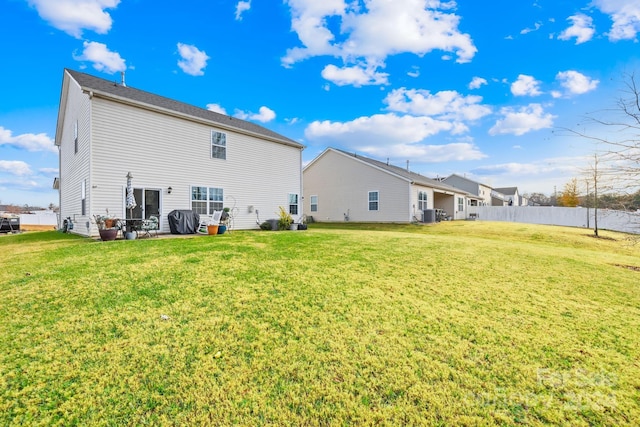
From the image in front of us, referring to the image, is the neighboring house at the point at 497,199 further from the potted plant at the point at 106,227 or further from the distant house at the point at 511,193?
the potted plant at the point at 106,227

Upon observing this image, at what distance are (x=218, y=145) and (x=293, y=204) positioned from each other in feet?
18.5

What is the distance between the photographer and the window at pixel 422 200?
21233 millimetres

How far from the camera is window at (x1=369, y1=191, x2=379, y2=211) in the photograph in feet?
70.8

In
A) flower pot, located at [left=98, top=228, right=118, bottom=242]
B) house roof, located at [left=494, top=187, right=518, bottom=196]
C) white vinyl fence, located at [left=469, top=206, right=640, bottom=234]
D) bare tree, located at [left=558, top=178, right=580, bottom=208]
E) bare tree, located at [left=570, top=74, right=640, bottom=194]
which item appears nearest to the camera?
bare tree, located at [left=570, top=74, right=640, bottom=194]

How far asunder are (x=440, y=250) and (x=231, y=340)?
6.44m

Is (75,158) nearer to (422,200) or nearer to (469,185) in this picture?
(422,200)

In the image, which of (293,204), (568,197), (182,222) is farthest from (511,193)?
(182,222)

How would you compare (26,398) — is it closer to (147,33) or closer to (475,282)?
(475,282)

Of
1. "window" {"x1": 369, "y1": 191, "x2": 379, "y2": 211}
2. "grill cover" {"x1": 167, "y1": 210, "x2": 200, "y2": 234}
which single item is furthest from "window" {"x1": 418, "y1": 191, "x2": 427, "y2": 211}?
"grill cover" {"x1": 167, "y1": 210, "x2": 200, "y2": 234}

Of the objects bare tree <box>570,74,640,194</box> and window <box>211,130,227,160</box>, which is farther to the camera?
window <box>211,130,227,160</box>

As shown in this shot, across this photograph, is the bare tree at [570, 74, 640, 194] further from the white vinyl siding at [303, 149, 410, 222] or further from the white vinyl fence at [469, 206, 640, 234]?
the white vinyl fence at [469, 206, 640, 234]

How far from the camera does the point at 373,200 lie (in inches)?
857

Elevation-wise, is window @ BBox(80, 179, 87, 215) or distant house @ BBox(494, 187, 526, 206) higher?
distant house @ BBox(494, 187, 526, 206)

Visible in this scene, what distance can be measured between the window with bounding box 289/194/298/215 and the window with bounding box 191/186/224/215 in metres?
4.49
